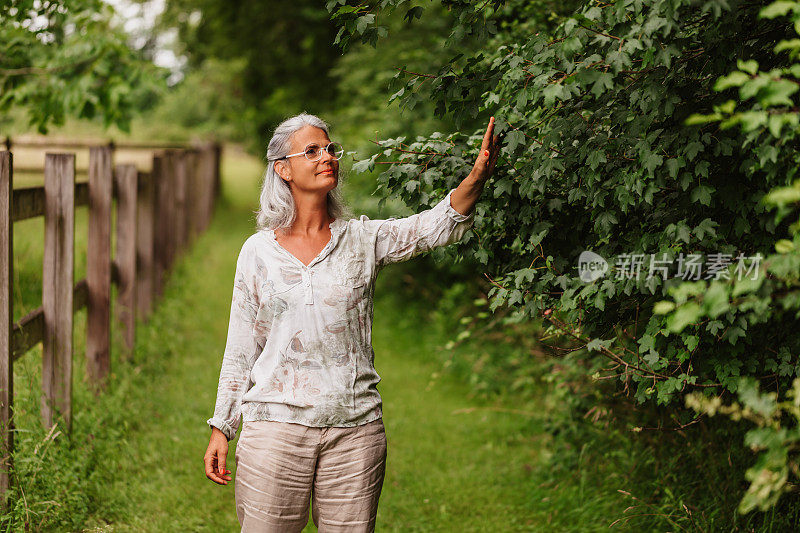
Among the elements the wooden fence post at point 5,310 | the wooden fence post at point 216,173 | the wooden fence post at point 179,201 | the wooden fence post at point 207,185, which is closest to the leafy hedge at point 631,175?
the wooden fence post at point 5,310

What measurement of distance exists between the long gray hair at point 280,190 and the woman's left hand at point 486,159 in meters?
0.61

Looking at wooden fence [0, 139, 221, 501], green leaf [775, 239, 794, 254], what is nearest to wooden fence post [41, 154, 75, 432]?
wooden fence [0, 139, 221, 501]

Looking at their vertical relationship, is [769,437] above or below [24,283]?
above

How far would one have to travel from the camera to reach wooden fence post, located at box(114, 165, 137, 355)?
264 inches

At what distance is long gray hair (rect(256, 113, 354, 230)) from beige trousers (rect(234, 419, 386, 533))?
30.5 inches

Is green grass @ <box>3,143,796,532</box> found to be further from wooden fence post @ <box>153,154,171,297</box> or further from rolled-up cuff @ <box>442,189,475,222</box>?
rolled-up cuff @ <box>442,189,475,222</box>

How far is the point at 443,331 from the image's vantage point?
8.34 metres

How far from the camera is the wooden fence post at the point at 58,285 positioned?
457 centimetres

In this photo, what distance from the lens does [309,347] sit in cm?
278

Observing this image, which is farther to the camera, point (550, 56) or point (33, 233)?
point (33, 233)

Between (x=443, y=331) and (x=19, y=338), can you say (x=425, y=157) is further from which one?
(x=443, y=331)

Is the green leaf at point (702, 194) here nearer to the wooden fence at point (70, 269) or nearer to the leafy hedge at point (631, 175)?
the leafy hedge at point (631, 175)

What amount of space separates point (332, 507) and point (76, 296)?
3.27 metres

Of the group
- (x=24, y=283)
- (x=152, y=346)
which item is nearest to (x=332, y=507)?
(x=24, y=283)
